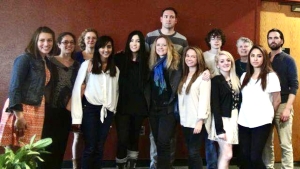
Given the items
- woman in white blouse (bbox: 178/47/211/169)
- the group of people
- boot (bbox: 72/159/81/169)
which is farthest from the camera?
boot (bbox: 72/159/81/169)

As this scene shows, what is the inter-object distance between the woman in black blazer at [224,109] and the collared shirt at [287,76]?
0.64 meters

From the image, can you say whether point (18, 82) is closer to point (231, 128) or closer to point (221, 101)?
point (221, 101)

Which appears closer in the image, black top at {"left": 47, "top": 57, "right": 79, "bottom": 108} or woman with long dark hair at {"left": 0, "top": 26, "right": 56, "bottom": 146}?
woman with long dark hair at {"left": 0, "top": 26, "right": 56, "bottom": 146}

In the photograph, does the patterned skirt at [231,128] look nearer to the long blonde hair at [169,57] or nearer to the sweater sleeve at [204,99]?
the sweater sleeve at [204,99]

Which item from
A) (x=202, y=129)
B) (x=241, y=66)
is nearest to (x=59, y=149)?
(x=202, y=129)

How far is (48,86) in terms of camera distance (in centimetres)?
258

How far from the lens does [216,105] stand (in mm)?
2729

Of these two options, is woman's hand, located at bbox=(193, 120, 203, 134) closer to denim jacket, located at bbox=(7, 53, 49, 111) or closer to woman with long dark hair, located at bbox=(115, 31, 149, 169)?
woman with long dark hair, located at bbox=(115, 31, 149, 169)

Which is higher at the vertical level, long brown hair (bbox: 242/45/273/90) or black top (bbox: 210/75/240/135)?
long brown hair (bbox: 242/45/273/90)

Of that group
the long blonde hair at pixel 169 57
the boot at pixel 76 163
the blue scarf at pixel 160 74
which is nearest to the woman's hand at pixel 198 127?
the blue scarf at pixel 160 74

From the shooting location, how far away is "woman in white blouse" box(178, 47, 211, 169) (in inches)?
107

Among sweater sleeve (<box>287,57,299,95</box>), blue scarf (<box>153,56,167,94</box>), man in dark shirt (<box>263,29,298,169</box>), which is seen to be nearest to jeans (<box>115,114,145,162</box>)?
blue scarf (<box>153,56,167,94</box>)

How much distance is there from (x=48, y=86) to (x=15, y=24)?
130cm

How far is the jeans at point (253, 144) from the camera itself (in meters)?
2.61
